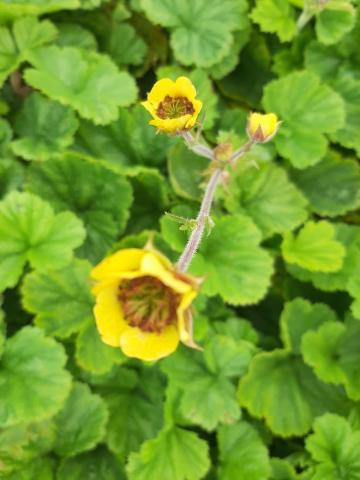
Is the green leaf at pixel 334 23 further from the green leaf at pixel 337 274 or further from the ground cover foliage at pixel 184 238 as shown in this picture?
the green leaf at pixel 337 274

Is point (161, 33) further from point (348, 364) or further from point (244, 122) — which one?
point (348, 364)

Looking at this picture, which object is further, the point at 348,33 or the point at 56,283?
the point at 348,33

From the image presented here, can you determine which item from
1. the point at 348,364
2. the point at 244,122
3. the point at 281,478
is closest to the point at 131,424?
the point at 281,478

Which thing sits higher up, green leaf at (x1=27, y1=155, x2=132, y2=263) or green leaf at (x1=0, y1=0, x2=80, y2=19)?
green leaf at (x1=0, y1=0, x2=80, y2=19)

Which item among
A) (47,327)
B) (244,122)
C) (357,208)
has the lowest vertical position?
(47,327)

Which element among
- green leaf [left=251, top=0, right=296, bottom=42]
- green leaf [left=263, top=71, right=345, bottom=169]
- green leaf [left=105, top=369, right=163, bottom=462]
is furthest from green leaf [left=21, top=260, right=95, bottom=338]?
green leaf [left=251, top=0, right=296, bottom=42]

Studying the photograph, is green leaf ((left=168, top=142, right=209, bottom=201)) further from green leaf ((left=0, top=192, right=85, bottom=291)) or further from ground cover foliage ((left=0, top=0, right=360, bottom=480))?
green leaf ((left=0, top=192, right=85, bottom=291))

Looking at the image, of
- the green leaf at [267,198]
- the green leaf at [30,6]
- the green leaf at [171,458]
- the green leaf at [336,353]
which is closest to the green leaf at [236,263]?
the green leaf at [267,198]
